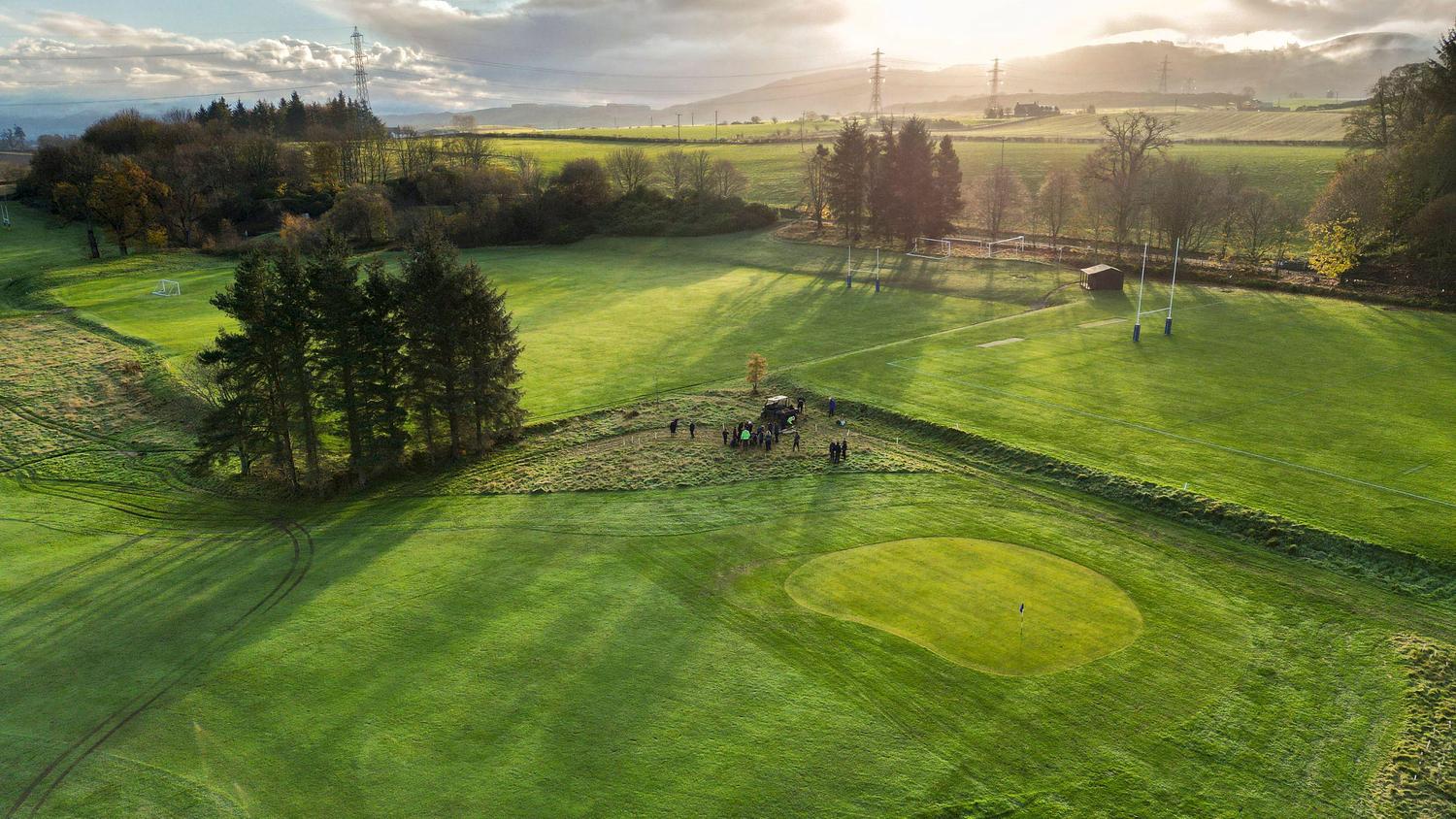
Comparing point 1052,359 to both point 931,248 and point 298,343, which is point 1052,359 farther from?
point 931,248

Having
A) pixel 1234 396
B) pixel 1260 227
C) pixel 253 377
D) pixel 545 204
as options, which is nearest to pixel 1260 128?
pixel 1260 227

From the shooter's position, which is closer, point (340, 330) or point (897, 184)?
point (340, 330)

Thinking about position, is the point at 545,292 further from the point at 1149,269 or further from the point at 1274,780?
the point at 1274,780

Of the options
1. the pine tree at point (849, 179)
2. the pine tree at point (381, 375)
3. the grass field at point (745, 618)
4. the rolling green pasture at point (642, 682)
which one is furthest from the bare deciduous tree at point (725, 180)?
the rolling green pasture at point (642, 682)

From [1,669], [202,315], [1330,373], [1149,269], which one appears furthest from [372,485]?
[1149,269]

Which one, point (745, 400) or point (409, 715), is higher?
point (745, 400)

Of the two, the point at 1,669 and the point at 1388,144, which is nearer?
the point at 1,669
